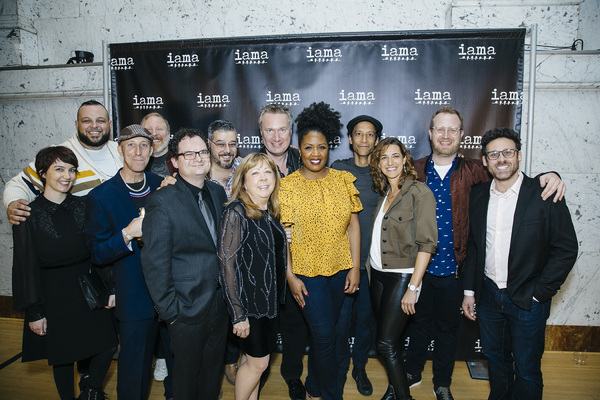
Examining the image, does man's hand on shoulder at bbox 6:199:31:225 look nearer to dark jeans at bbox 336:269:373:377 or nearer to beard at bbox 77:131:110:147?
beard at bbox 77:131:110:147

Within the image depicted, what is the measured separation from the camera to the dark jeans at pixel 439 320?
2.62 m

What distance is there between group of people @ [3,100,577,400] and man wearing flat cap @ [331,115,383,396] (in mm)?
18

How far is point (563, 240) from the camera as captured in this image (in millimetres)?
2109

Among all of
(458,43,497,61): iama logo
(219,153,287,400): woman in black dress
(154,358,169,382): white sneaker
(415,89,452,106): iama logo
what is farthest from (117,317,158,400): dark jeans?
(458,43,497,61): iama logo

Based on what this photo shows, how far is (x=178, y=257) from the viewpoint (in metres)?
2.00

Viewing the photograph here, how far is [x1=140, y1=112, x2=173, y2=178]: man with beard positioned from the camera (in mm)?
3090

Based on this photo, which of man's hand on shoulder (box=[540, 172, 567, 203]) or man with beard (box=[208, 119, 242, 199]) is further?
man with beard (box=[208, 119, 242, 199])

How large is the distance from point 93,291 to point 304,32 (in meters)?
3.20

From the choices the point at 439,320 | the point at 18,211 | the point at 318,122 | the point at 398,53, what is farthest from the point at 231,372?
the point at 398,53

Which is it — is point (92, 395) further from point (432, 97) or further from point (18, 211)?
point (432, 97)

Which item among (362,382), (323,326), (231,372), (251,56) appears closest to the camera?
(323,326)

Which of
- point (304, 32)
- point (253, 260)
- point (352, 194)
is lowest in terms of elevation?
point (253, 260)

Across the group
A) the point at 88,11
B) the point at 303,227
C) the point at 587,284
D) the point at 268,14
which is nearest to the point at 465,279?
the point at 303,227

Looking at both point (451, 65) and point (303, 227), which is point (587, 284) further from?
point (303, 227)
